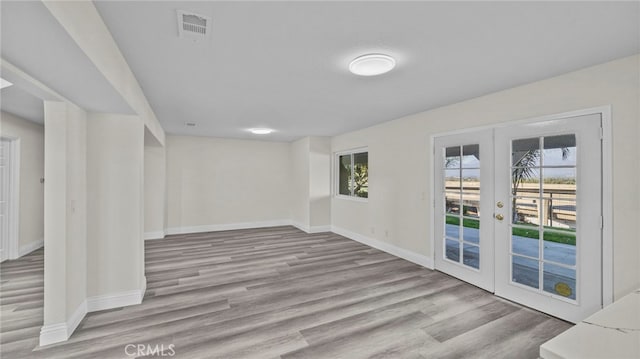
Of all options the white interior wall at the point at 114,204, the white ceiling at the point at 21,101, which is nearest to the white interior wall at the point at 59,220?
the white interior wall at the point at 114,204

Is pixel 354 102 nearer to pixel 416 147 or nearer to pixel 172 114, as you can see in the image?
pixel 416 147

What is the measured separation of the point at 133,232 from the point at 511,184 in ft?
13.7

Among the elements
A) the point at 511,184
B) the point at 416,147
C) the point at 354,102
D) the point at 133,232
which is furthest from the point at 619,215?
the point at 133,232

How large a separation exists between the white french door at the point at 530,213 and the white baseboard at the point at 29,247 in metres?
6.53

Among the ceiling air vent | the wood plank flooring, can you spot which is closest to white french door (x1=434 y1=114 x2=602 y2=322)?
the wood plank flooring

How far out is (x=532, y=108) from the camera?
276cm

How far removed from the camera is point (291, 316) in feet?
8.53

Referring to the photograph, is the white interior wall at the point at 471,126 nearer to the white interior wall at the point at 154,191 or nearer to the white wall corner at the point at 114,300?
the white wall corner at the point at 114,300

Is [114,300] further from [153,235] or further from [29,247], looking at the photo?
[153,235]

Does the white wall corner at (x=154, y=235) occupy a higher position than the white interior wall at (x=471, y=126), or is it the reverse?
the white interior wall at (x=471, y=126)

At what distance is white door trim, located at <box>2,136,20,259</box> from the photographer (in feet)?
13.3

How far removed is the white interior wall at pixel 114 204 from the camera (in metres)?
2.63

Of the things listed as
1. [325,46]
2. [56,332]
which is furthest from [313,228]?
[325,46]

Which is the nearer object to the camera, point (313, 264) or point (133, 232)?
point (133, 232)
